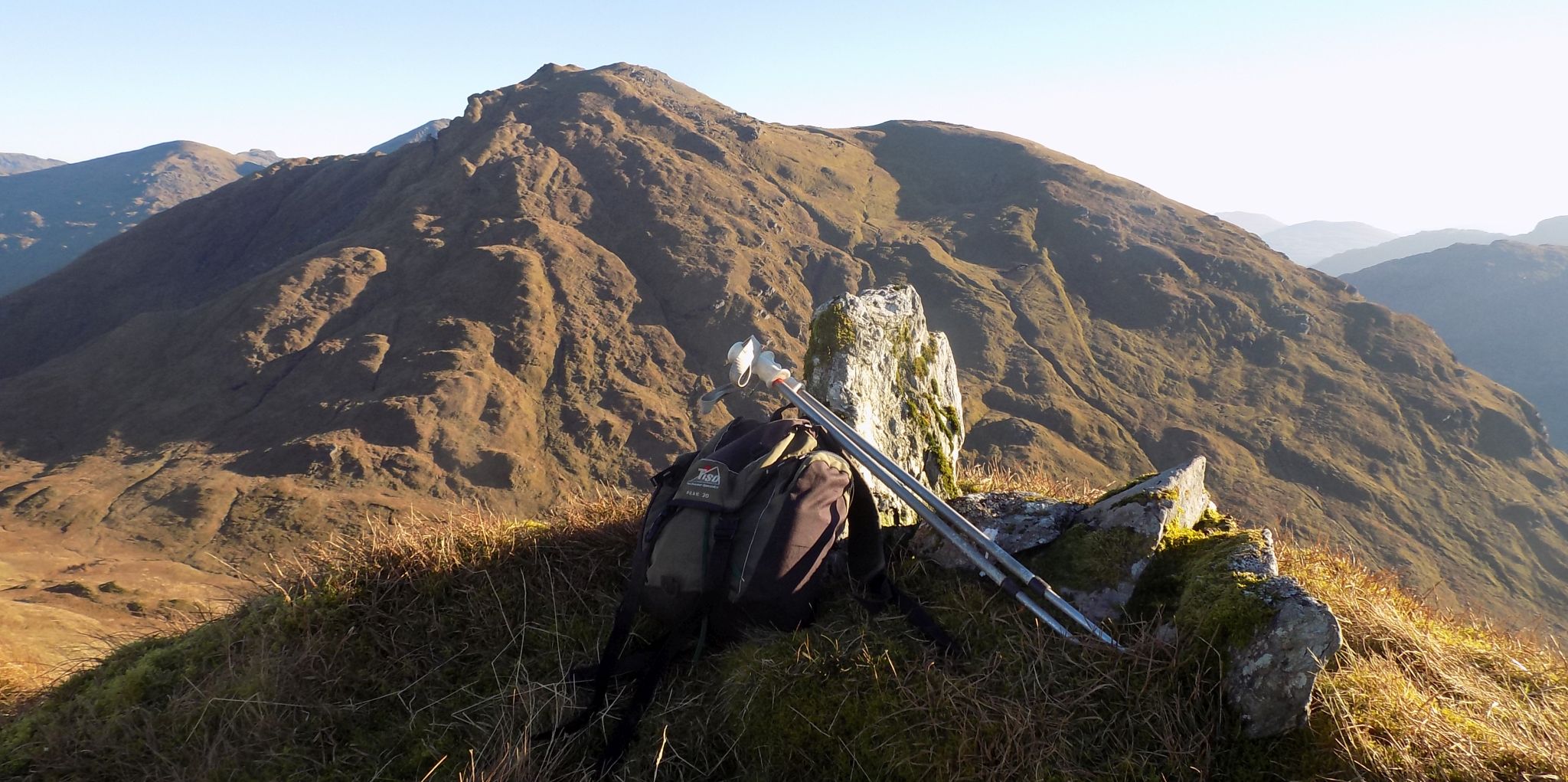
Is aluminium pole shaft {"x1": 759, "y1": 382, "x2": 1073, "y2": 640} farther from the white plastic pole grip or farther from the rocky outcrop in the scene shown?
the rocky outcrop


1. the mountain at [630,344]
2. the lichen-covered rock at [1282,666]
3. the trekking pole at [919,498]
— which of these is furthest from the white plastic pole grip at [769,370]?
the mountain at [630,344]

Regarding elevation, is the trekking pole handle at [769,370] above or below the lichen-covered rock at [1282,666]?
above

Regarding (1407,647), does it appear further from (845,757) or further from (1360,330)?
(1360,330)

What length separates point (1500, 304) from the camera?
132625 mm

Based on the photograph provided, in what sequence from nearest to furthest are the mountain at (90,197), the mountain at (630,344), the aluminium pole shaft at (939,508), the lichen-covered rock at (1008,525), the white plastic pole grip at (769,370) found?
the aluminium pole shaft at (939,508) → the lichen-covered rock at (1008,525) → the white plastic pole grip at (769,370) → the mountain at (630,344) → the mountain at (90,197)

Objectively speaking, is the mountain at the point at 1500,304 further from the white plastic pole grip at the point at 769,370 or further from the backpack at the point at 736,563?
the backpack at the point at 736,563

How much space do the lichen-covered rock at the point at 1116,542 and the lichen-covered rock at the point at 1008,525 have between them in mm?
93

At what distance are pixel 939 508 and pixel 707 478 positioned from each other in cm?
103

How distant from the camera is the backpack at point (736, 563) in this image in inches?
113

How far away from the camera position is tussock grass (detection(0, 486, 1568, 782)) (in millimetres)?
2164

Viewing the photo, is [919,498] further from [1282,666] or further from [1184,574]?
[1282,666]

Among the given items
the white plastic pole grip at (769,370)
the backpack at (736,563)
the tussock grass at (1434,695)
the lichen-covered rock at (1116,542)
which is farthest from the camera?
the white plastic pole grip at (769,370)

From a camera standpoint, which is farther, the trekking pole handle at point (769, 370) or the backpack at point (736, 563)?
the trekking pole handle at point (769, 370)

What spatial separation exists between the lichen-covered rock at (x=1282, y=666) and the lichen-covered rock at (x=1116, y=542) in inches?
26.0
